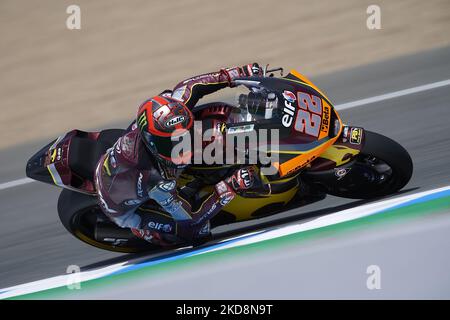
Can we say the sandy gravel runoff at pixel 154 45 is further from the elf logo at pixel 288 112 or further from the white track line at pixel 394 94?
the elf logo at pixel 288 112

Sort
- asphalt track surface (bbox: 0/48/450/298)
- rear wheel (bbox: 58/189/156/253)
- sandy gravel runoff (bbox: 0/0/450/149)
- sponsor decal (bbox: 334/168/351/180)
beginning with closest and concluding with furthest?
asphalt track surface (bbox: 0/48/450/298), sponsor decal (bbox: 334/168/351/180), rear wheel (bbox: 58/189/156/253), sandy gravel runoff (bbox: 0/0/450/149)

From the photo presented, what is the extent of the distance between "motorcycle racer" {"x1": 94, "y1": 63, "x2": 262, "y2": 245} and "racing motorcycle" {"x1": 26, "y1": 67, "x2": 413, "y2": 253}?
5.8 inches

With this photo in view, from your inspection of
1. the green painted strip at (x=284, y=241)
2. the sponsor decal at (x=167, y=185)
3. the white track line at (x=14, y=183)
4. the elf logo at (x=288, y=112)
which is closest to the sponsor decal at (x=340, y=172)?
the elf logo at (x=288, y=112)

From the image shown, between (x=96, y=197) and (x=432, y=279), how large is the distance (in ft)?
8.19

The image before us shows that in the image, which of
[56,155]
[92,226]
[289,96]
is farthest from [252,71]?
[92,226]

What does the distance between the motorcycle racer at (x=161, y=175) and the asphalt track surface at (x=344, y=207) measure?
0.66 m

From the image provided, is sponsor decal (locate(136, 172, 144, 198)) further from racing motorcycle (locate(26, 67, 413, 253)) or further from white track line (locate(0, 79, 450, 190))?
white track line (locate(0, 79, 450, 190))

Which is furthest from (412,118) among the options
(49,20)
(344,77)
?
(49,20)

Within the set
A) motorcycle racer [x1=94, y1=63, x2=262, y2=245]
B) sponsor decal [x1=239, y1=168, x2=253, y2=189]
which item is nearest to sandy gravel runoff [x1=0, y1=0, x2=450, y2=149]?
motorcycle racer [x1=94, y1=63, x2=262, y2=245]

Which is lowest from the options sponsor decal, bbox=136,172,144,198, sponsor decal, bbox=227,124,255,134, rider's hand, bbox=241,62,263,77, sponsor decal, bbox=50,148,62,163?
sponsor decal, bbox=136,172,144,198

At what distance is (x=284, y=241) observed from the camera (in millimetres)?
4117

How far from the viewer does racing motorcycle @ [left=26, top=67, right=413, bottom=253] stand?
14.7 ft

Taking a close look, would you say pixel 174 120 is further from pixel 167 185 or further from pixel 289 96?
pixel 289 96

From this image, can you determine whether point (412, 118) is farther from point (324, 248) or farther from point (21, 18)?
point (21, 18)
